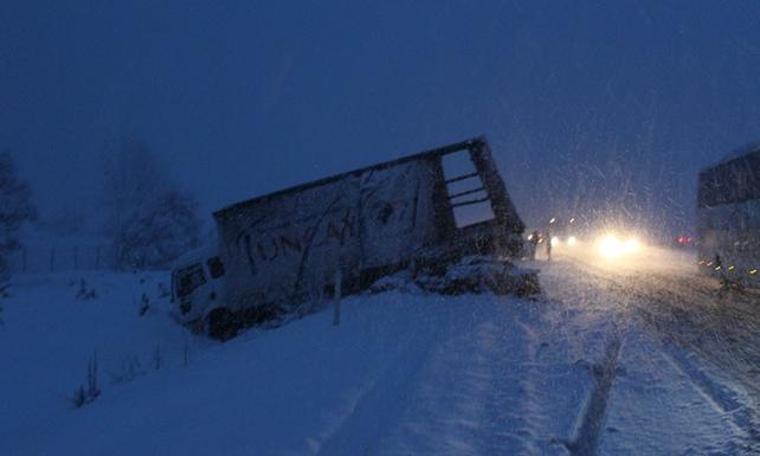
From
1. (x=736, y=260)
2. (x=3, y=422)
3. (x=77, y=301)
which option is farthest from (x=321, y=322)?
(x=77, y=301)

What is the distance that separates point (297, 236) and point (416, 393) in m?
11.3

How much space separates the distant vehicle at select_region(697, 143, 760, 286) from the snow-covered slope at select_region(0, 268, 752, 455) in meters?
5.33

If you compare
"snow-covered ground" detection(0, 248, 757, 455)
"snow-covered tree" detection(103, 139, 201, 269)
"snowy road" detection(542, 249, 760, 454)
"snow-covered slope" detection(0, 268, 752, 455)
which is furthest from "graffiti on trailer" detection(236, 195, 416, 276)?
"snow-covered tree" detection(103, 139, 201, 269)

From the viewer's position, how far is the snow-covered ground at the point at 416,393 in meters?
5.68

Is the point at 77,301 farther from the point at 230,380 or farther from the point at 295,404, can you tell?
the point at 295,404

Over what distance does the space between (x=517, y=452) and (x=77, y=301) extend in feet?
69.6

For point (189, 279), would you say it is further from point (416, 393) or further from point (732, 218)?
point (732, 218)

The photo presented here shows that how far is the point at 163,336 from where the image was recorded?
1795cm

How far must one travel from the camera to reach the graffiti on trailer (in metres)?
17.7

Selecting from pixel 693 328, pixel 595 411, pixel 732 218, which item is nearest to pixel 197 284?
pixel 693 328

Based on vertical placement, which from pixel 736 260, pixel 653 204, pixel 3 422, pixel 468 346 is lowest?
pixel 3 422

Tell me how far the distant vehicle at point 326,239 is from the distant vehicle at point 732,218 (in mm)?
5345

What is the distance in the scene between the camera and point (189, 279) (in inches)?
711

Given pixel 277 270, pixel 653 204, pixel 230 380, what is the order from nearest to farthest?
pixel 230 380 < pixel 277 270 < pixel 653 204
